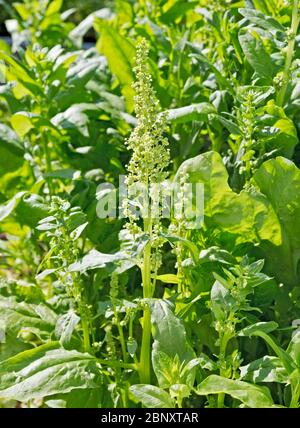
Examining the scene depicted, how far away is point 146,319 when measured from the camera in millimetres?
1835

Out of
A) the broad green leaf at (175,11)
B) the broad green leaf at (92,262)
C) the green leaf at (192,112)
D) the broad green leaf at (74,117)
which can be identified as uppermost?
the broad green leaf at (175,11)

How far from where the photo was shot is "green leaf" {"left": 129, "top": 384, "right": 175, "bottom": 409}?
1.60 metres

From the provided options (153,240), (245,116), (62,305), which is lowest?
(62,305)

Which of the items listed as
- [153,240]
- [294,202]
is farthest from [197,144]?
[153,240]

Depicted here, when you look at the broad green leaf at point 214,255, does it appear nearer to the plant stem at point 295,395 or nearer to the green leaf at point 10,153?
the plant stem at point 295,395

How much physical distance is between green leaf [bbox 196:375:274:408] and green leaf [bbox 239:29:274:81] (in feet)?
3.14

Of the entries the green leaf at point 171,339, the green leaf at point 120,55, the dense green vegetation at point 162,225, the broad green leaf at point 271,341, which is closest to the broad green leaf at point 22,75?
the dense green vegetation at point 162,225

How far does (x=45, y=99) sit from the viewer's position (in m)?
2.51

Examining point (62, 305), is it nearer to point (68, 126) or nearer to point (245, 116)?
point (68, 126)

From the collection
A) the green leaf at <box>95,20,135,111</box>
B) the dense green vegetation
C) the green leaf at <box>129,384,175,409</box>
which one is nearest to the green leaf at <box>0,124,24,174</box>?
the dense green vegetation

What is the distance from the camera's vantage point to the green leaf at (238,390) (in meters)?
1.55

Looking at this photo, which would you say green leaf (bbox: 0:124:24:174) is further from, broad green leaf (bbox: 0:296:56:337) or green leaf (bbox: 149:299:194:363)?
green leaf (bbox: 149:299:194:363)
